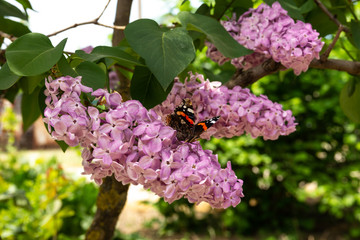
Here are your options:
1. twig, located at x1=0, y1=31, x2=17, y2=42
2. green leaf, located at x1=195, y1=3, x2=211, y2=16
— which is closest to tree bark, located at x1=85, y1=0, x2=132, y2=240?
green leaf, located at x1=195, y1=3, x2=211, y2=16

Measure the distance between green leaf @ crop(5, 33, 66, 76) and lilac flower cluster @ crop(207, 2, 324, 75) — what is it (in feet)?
1.60

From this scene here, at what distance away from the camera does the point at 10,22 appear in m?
0.98

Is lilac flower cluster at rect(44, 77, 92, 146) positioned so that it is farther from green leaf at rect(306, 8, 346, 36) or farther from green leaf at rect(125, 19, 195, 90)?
green leaf at rect(306, 8, 346, 36)

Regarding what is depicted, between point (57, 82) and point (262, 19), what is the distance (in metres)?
0.56

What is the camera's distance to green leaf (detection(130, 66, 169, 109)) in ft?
2.67

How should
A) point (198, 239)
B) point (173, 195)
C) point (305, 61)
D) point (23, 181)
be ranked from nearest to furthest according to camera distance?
point (173, 195) < point (305, 61) < point (23, 181) < point (198, 239)

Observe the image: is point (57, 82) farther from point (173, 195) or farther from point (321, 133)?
point (321, 133)

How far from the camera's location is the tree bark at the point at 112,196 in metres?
1.29

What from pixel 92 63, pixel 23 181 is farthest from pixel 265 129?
pixel 23 181

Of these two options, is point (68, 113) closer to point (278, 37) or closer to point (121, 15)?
point (278, 37)

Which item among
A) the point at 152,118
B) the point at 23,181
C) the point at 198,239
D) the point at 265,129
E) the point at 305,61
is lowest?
the point at 198,239

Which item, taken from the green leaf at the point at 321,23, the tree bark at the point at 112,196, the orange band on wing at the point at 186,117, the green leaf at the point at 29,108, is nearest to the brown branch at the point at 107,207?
the tree bark at the point at 112,196

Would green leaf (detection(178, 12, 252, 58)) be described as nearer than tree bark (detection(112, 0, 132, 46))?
Yes

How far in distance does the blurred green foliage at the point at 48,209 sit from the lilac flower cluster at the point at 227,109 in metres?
1.24
